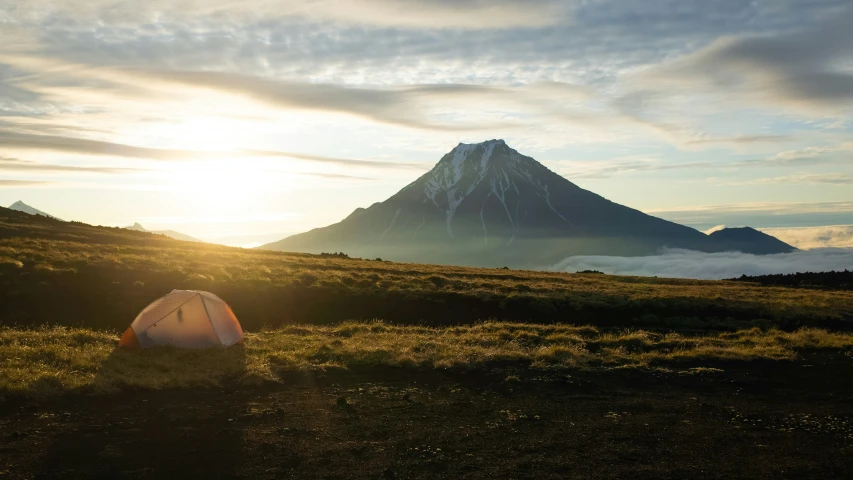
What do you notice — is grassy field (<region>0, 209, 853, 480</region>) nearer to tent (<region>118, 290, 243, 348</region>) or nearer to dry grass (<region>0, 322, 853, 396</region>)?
dry grass (<region>0, 322, 853, 396</region>)

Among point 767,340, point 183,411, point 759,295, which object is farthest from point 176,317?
point 759,295

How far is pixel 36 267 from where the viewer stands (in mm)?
30891

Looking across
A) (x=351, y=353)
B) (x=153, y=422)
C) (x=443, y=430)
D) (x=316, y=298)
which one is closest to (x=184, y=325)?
(x=351, y=353)

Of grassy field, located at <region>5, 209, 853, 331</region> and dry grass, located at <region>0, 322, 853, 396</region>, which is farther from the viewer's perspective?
grassy field, located at <region>5, 209, 853, 331</region>

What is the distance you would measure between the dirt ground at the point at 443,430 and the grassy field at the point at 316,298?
14.2 meters

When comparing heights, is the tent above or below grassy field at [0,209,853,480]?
above

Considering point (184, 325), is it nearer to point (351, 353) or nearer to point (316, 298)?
point (351, 353)

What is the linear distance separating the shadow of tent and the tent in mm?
1096

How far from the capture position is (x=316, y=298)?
3347 centimetres

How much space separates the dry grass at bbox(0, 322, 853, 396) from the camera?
1577 centimetres

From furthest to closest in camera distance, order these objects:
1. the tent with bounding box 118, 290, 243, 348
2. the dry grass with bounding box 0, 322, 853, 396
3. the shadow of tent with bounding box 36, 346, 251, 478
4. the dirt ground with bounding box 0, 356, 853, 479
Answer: the tent with bounding box 118, 290, 243, 348 → the dry grass with bounding box 0, 322, 853, 396 → the dirt ground with bounding box 0, 356, 853, 479 → the shadow of tent with bounding box 36, 346, 251, 478

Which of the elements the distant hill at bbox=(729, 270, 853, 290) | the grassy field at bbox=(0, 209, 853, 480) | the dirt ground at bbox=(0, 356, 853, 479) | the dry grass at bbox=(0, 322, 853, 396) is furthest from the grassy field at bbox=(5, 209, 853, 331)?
the distant hill at bbox=(729, 270, 853, 290)

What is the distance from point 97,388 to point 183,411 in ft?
8.81

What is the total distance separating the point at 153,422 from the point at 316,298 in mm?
20762
